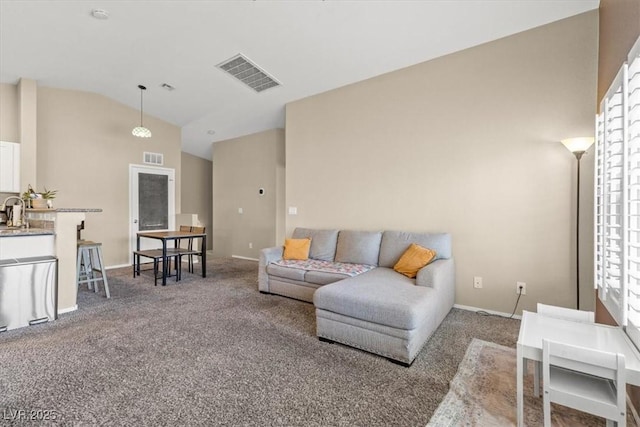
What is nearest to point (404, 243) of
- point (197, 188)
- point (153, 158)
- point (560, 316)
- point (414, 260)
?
point (414, 260)

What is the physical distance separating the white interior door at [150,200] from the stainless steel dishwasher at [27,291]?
308 centimetres

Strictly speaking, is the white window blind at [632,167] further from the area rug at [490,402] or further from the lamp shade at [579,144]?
the lamp shade at [579,144]

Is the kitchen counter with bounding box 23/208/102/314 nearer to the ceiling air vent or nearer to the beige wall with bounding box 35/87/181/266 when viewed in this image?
the beige wall with bounding box 35/87/181/266

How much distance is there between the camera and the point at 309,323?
2.94 metres

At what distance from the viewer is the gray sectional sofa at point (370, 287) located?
219 cm

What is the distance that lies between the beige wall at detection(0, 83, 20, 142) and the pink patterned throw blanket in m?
4.62

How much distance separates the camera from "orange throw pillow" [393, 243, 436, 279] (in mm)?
3029

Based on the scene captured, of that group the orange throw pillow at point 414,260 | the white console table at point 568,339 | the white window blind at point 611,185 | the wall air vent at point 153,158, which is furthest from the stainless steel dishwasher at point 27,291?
the white window blind at point 611,185

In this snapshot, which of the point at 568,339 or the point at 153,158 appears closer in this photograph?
the point at 568,339

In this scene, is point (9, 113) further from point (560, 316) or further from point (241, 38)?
point (560, 316)

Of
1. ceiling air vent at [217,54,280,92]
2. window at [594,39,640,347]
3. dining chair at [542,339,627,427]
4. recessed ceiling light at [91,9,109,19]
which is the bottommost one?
dining chair at [542,339,627,427]

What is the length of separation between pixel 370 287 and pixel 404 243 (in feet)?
3.62

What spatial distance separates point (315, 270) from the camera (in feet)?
11.5

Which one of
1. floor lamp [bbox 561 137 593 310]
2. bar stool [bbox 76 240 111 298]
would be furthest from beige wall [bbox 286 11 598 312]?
bar stool [bbox 76 240 111 298]
